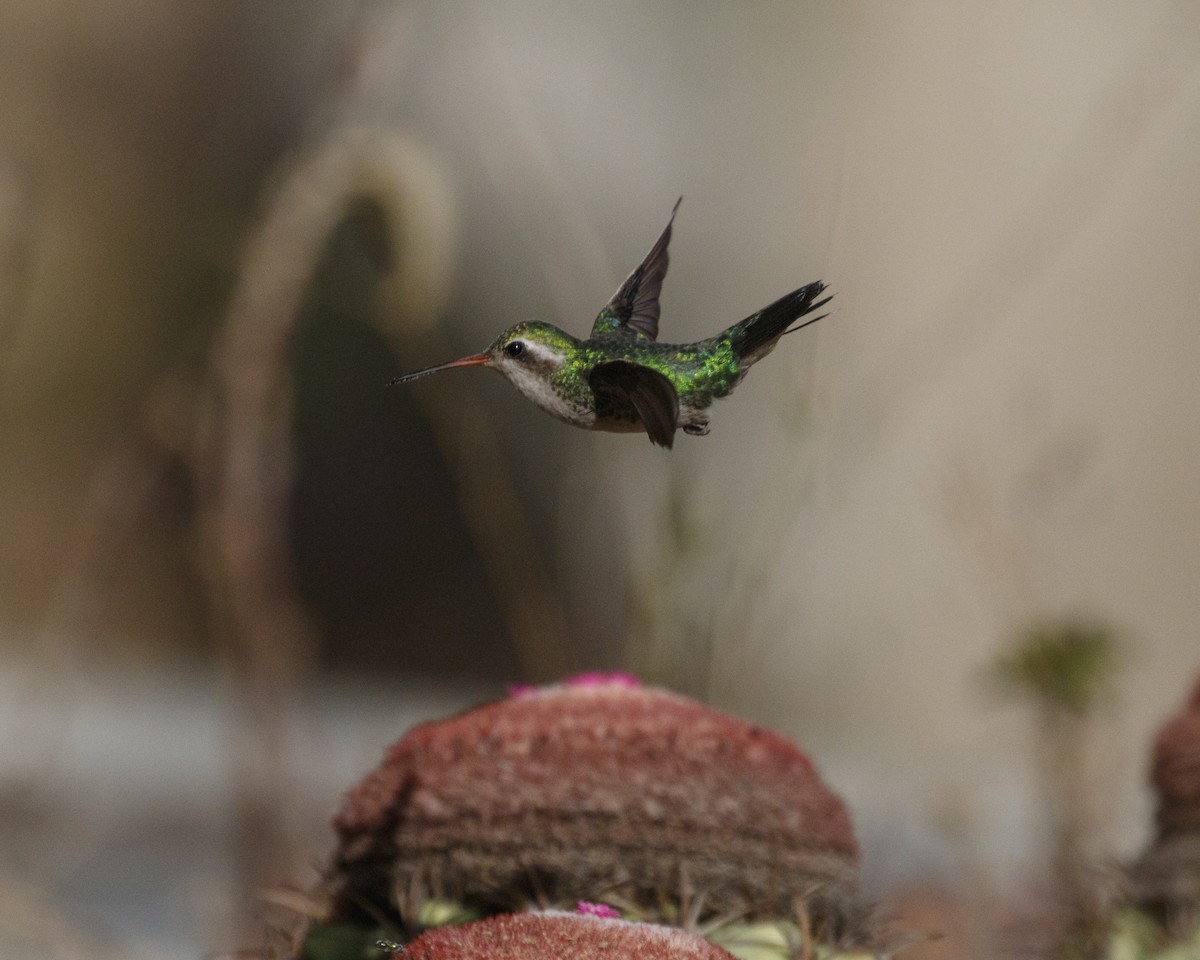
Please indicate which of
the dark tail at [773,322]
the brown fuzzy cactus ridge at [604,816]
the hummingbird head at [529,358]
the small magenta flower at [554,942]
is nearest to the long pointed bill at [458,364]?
the hummingbird head at [529,358]

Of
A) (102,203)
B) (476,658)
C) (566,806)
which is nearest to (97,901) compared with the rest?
(476,658)

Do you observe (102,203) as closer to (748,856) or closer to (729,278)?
(729,278)

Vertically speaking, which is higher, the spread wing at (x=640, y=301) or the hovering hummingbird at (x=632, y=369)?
the spread wing at (x=640, y=301)

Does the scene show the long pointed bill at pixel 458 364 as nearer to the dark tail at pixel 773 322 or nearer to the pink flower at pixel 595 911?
the dark tail at pixel 773 322

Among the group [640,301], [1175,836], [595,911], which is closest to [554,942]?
[595,911]

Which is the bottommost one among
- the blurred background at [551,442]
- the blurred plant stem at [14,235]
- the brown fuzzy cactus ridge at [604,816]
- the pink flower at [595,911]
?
the pink flower at [595,911]

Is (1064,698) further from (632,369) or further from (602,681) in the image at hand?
(632,369)

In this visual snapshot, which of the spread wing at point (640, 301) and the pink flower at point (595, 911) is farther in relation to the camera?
the pink flower at point (595, 911)
